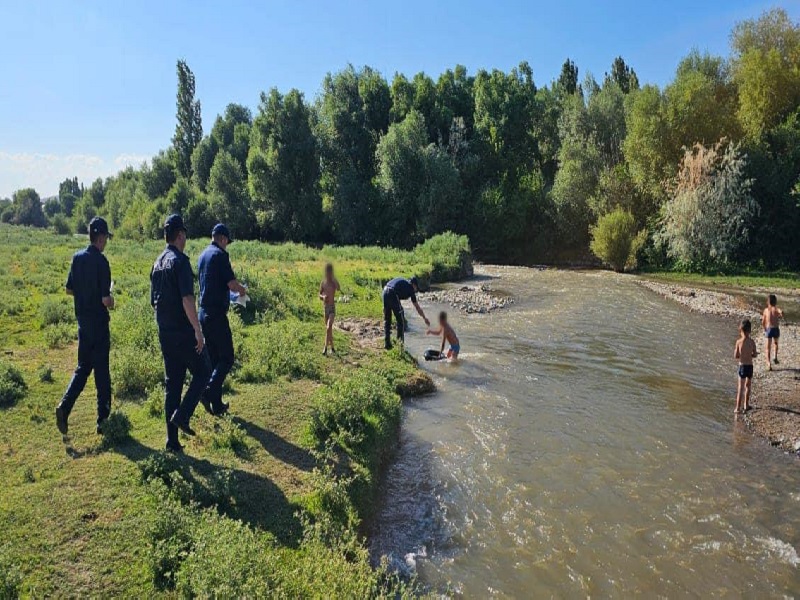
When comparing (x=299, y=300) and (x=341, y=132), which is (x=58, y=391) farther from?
(x=341, y=132)

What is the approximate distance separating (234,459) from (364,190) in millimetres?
50061

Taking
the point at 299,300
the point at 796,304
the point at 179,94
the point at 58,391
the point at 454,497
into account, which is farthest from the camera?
the point at 179,94

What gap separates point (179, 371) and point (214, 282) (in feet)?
5.67

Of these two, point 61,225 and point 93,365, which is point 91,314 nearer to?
point 93,365

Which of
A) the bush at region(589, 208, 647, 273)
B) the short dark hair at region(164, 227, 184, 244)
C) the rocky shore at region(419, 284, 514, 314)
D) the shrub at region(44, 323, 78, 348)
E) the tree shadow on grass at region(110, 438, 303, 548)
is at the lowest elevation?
the tree shadow on grass at region(110, 438, 303, 548)

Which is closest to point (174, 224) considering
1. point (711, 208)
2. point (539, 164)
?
point (711, 208)

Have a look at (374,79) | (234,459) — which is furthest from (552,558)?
(374,79)

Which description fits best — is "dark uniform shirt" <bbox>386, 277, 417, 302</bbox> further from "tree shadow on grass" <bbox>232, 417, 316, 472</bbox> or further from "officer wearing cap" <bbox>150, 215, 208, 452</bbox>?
"officer wearing cap" <bbox>150, 215, 208, 452</bbox>

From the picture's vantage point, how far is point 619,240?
41.3m

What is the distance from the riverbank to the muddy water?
579 mm

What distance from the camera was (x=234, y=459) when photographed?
25.2 ft

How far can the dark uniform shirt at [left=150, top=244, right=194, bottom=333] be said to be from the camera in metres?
7.24

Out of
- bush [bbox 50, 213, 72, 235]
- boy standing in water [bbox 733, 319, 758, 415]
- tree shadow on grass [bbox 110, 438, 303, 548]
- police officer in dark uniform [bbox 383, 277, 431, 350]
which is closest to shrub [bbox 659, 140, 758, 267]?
boy standing in water [bbox 733, 319, 758, 415]

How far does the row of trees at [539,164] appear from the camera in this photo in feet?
128
